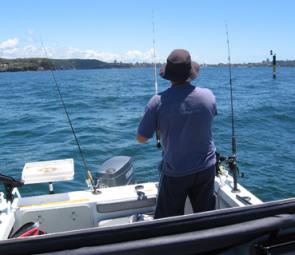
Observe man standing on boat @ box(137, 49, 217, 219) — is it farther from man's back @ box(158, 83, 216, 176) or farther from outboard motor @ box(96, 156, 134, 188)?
outboard motor @ box(96, 156, 134, 188)

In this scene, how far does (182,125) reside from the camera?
2787 millimetres

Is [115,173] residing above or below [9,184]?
below

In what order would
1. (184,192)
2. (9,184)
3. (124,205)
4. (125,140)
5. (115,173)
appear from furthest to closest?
(125,140) < (115,173) < (124,205) < (9,184) < (184,192)

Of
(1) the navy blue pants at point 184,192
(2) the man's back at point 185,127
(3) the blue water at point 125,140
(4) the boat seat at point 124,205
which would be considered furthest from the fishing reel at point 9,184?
(3) the blue water at point 125,140

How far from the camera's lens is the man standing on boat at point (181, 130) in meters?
2.77

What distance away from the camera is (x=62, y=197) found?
373cm

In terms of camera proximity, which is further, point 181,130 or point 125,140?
point 125,140

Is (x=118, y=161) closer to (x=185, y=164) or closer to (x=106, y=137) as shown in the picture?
(x=185, y=164)

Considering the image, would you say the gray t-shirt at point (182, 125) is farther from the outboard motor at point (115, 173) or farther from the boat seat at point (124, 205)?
the outboard motor at point (115, 173)

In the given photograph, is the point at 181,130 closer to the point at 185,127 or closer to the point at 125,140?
the point at 185,127

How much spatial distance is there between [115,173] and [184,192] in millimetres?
1786

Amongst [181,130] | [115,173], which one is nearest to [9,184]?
[115,173]

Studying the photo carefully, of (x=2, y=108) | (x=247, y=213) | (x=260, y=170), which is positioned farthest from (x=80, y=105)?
(x=247, y=213)

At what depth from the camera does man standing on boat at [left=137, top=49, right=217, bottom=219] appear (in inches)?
109
